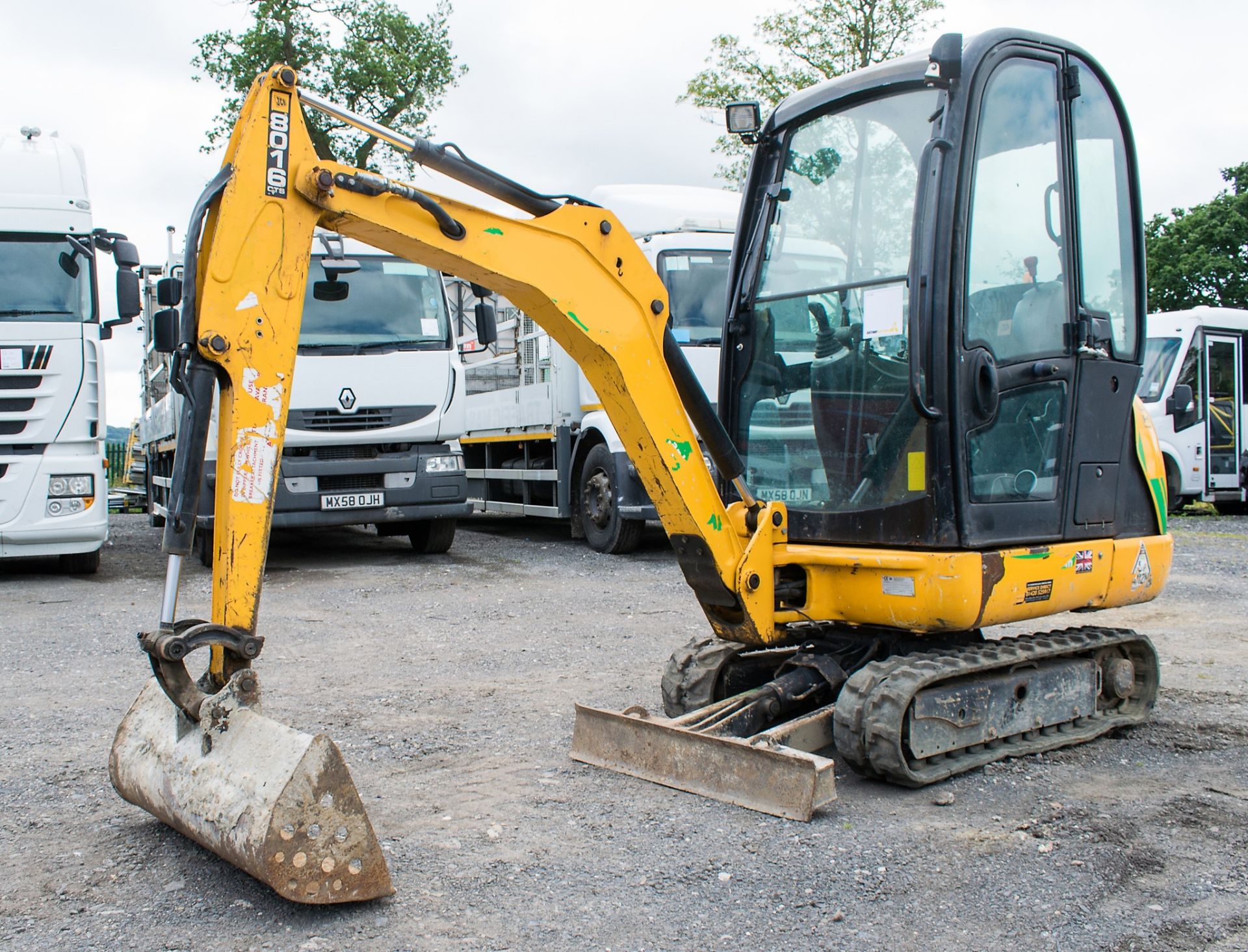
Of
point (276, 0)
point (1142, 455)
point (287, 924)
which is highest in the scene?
point (276, 0)

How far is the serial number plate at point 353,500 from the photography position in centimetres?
1054

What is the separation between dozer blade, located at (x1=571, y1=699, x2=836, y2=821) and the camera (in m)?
3.94

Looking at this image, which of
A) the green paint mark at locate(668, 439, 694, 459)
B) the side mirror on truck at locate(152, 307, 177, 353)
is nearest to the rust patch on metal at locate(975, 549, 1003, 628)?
the green paint mark at locate(668, 439, 694, 459)

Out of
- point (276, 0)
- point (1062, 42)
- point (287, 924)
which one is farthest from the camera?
point (276, 0)

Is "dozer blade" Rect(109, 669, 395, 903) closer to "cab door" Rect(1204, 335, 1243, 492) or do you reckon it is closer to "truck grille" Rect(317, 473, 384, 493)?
"truck grille" Rect(317, 473, 384, 493)

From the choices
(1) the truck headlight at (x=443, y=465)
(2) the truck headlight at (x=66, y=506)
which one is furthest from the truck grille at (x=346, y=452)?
(2) the truck headlight at (x=66, y=506)

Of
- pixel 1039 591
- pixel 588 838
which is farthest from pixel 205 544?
pixel 1039 591

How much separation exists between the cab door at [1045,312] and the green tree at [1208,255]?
33489 millimetres

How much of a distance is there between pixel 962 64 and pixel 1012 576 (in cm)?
192

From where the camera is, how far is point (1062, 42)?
15.6 ft

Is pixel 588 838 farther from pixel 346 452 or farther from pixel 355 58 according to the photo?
pixel 355 58

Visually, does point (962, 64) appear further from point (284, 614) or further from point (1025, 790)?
point (284, 614)

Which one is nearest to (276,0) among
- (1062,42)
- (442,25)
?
(442,25)

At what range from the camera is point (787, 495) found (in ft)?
16.2
